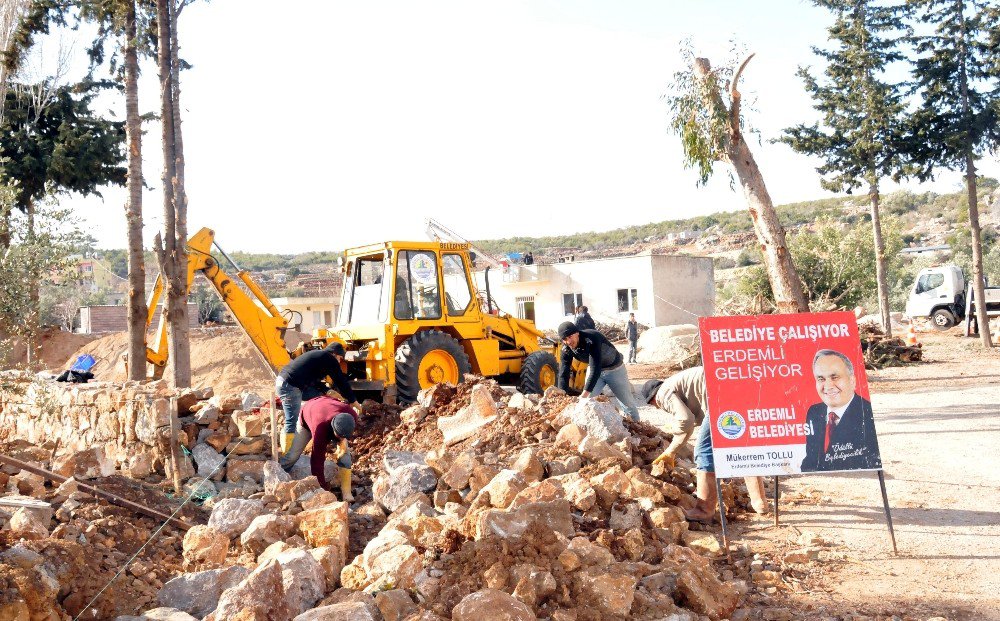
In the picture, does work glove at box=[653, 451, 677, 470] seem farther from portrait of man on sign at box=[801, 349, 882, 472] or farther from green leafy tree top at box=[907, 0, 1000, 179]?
green leafy tree top at box=[907, 0, 1000, 179]

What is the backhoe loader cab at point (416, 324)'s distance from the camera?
11.0m

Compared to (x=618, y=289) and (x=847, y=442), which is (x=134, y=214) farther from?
(x=618, y=289)

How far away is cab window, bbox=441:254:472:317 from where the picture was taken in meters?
11.9

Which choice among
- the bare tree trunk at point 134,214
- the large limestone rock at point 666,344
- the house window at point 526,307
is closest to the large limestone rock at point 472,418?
the bare tree trunk at point 134,214

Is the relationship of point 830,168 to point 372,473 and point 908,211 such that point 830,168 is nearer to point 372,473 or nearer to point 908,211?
point 372,473

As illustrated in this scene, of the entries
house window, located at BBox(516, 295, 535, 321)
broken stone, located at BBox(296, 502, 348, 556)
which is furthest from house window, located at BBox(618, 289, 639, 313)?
broken stone, located at BBox(296, 502, 348, 556)

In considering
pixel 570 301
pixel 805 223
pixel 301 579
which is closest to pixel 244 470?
pixel 301 579

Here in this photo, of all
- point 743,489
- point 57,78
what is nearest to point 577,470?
point 743,489

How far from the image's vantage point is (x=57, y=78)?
17219mm

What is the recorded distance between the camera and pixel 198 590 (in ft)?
16.5

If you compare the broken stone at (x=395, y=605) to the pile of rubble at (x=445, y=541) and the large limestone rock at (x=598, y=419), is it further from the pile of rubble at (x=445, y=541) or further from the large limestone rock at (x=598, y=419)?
the large limestone rock at (x=598, y=419)

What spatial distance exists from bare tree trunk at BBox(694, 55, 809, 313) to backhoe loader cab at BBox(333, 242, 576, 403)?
417cm

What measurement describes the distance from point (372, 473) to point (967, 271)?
40.0 metres

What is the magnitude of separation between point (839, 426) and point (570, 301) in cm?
3144
